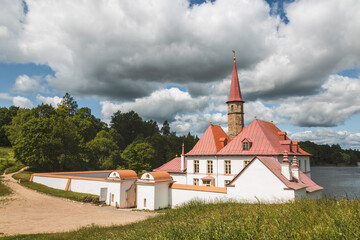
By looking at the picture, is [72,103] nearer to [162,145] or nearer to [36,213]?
[162,145]

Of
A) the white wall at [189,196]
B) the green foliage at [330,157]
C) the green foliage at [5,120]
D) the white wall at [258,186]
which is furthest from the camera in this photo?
the green foliage at [330,157]

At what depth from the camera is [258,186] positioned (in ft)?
51.9

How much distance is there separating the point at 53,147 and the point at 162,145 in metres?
28.4

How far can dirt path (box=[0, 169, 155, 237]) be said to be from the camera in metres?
13.7

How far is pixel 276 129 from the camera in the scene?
93.7ft

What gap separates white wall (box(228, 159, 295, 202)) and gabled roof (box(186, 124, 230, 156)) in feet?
34.0

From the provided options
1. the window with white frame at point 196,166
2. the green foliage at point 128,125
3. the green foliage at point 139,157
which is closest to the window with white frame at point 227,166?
the window with white frame at point 196,166

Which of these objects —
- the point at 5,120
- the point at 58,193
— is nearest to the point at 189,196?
the point at 58,193

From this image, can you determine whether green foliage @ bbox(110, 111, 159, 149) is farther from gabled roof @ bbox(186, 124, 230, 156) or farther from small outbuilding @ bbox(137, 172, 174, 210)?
small outbuilding @ bbox(137, 172, 174, 210)

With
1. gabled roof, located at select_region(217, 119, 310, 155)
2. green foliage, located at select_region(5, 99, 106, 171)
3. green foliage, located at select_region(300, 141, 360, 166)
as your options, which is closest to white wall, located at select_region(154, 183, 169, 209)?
gabled roof, located at select_region(217, 119, 310, 155)

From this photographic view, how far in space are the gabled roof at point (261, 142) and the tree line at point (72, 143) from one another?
72.1ft

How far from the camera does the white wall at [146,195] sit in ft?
64.6

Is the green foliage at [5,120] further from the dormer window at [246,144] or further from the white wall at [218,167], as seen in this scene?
the dormer window at [246,144]

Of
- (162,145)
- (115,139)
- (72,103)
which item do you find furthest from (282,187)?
(72,103)
